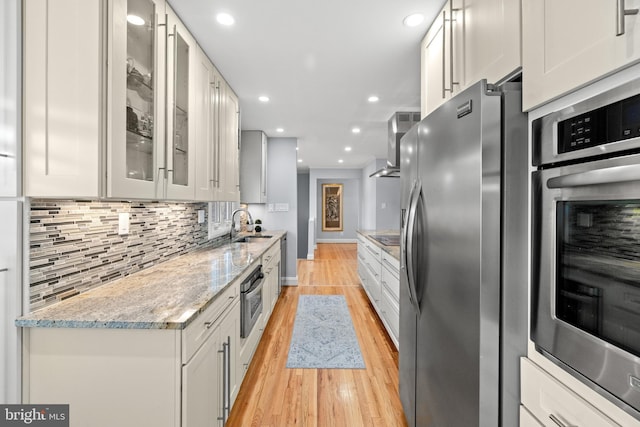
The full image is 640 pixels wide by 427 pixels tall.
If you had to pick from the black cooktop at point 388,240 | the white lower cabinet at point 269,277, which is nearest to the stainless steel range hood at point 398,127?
the black cooktop at point 388,240

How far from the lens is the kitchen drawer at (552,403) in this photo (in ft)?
2.46

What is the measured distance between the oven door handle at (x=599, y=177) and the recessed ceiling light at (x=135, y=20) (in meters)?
1.75

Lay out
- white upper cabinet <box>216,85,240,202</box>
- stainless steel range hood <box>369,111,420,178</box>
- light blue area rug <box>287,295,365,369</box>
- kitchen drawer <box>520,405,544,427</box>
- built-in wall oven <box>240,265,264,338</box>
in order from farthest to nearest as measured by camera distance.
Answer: stainless steel range hood <box>369,111,420,178</box>, white upper cabinet <box>216,85,240,202</box>, light blue area rug <box>287,295,365,369</box>, built-in wall oven <box>240,265,264,338</box>, kitchen drawer <box>520,405,544,427</box>

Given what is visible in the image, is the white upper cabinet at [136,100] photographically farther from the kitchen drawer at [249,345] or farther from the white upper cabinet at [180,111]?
the kitchen drawer at [249,345]

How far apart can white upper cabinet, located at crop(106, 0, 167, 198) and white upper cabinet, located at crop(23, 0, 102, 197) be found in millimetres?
55

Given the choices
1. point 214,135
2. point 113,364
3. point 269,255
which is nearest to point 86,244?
point 113,364

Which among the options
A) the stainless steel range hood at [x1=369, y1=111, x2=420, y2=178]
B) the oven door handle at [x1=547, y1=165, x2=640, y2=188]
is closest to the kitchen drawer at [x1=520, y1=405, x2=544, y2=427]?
the oven door handle at [x1=547, y1=165, x2=640, y2=188]

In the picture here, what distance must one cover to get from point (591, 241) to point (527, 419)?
603 mm

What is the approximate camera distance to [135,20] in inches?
55.1

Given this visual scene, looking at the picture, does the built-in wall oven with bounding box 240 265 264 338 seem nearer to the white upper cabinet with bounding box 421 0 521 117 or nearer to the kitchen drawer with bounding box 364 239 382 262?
the kitchen drawer with bounding box 364 239 382 262

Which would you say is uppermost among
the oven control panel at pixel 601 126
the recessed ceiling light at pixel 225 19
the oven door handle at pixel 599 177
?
the recessed ceiling light at pixel 225 19

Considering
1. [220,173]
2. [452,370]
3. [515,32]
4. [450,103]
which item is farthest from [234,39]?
[452,370]

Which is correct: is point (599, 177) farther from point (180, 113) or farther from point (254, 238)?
point (254, 238)

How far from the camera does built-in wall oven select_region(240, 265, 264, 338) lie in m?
2.06
